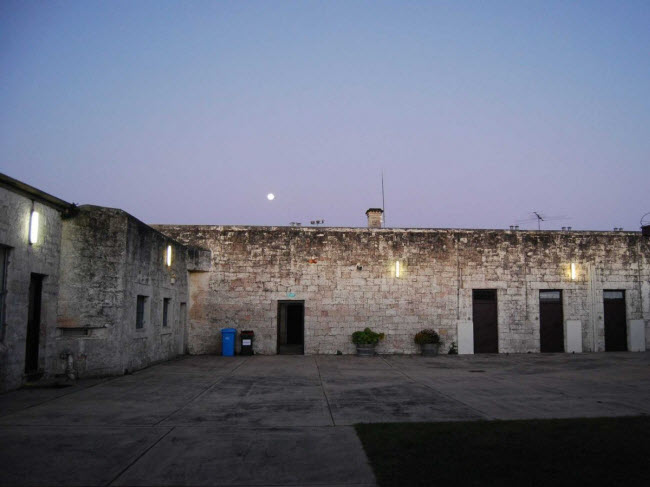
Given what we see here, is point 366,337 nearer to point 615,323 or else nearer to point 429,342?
point 429,342

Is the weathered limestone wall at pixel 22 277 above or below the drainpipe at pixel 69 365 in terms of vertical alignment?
above

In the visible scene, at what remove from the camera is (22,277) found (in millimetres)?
10078

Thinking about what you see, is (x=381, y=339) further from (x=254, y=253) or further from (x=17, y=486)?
(x=17, y=486)

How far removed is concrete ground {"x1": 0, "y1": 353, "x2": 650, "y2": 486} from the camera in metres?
5.18

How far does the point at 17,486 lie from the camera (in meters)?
4.65

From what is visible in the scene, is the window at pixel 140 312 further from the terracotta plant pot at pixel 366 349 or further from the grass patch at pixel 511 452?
the grass patch at pixel 511 452

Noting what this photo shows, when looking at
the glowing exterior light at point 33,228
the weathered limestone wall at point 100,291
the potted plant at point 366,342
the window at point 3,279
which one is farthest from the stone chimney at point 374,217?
the window at point 3,279

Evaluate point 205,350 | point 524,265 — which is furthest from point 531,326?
point 205,350

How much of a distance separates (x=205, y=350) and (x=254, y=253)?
3861mm

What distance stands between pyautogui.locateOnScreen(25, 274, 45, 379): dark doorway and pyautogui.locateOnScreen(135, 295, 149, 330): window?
2854 millimetres

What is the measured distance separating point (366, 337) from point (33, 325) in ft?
34.1

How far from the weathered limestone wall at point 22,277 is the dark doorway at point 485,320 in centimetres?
1380

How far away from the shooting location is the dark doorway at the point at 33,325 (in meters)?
10.6

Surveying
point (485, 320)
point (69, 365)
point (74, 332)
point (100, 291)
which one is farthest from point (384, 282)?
point (69, 365)
